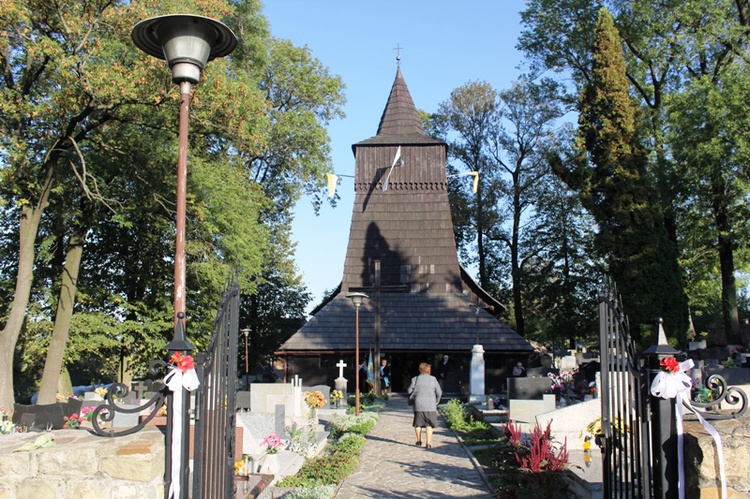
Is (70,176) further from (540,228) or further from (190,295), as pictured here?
(540,228)

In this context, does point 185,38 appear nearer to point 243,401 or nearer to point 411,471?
point 411,471

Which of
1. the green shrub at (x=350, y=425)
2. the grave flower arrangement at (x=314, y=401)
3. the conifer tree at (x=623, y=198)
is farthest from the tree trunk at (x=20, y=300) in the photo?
the conifer tree at (x=623, y=198)

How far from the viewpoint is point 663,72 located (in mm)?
30562

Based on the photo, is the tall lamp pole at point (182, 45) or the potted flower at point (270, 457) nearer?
the tall lamp pole at point (182, 45)

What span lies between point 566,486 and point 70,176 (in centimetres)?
1700

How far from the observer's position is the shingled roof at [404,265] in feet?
94.5

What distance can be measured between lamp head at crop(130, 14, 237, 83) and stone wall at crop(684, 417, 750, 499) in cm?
561

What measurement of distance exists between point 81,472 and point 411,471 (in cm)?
659

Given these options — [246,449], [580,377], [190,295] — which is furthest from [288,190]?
[246,449]

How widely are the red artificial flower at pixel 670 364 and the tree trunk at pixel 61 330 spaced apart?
1845 cm

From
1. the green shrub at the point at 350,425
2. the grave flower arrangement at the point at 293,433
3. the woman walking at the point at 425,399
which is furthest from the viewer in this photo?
the green shrub at the point at 350,425

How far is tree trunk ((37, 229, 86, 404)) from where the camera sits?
1955 cm

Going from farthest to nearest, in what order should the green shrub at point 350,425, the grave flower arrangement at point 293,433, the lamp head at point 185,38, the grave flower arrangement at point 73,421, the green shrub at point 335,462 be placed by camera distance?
the green shrub at point 350,425 < the grave flower arrangement at point 73,421 < the grave flower arrangement at point 293,433 < the green shrub at point 335,462 < the lamp head at point 185,38

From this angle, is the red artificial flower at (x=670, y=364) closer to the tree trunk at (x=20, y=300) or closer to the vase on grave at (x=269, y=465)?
the vase on grave at (x=269, y=465)
